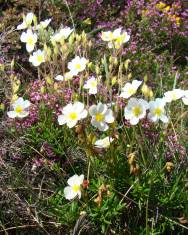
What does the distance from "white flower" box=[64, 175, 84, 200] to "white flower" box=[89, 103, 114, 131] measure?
0.89 feet

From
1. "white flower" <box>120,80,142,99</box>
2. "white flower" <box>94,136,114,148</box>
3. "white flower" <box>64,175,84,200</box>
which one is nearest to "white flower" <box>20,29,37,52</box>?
"white flower" <box>120,80,142,99</box>

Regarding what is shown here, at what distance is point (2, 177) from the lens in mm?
2754

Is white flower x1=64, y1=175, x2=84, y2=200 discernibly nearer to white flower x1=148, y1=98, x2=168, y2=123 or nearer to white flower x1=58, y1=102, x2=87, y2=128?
white flower x1=58, y1=102, x2=87, y2=128

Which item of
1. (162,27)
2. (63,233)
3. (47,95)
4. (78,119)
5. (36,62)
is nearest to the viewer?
(78,119)

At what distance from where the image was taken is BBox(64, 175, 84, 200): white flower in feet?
7.82

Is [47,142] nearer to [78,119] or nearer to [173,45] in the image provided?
[78,119]

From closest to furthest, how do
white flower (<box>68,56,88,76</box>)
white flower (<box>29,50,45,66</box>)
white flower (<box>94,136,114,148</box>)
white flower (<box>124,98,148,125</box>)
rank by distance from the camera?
white flower (<box>124,98,148,125</box>), white flower (<box>94,136,114,148</box>), white flower (<box>68,56,88,76</box>), white flower (<box>29,50,45,66</box>)

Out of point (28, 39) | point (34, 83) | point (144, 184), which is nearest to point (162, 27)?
point (34, 83)

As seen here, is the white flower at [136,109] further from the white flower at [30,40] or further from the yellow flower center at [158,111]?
the white flower at [30,40]

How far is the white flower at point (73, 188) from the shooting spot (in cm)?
238

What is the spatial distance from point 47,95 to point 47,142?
41 cm

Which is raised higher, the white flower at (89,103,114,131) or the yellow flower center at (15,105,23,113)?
the white flower at (89,103,114,131)

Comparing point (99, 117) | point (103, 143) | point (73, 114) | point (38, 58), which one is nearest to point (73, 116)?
point (73, 114)

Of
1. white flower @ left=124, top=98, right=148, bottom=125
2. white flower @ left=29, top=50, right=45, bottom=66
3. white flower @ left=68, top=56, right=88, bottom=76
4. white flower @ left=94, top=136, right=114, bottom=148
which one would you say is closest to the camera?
white flower @ left=124, top=98, right=148, bottom=125
